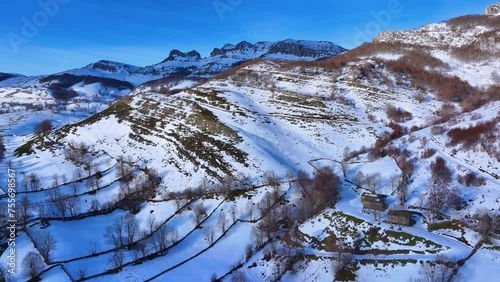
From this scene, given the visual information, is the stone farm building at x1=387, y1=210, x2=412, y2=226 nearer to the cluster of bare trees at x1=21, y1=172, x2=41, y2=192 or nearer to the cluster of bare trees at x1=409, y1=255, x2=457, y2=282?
the cluster of bare trees at x1=409, y1=255, x2=457, y2=282

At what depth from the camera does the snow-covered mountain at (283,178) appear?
58000mm

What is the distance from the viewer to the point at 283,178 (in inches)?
3364

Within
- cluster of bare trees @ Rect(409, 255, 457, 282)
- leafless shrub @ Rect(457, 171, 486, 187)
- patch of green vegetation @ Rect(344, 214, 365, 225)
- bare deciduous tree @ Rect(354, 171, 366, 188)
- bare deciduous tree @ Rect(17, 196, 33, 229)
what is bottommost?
cluster of bare trees @ Rect(409, 255, 457, 282)

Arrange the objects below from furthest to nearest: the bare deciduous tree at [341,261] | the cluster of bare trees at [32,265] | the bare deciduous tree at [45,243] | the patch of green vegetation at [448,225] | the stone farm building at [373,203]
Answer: the stone farm building at [373,203], the bare deciduous tree at [45,243], the patch of green vegetation at [448,225], the cluster of bare trees at [32,265], the bare deciduous tree at [341,261]

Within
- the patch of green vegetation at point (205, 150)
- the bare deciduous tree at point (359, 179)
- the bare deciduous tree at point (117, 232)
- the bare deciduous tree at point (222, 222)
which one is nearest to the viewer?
the bare deciduous tree at point (117, 232)

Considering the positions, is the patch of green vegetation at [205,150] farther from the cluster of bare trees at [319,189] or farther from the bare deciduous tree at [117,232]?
the bare deciduous tree at [117,232]

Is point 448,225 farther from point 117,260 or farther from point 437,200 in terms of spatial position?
point 117,260

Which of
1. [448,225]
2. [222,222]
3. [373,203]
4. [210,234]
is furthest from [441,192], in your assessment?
[210,234]

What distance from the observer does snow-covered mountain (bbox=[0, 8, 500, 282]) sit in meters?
58.0

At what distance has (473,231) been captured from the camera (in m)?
55.8

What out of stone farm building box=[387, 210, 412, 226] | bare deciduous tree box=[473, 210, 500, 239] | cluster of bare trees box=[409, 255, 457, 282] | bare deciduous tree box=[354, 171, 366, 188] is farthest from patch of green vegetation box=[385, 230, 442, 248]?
bare deciduous tree box=[354, 171, 366, 188]

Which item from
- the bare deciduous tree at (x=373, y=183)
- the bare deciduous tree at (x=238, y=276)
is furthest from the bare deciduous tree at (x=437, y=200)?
the bare deciduous tree at (x=238, y=276)

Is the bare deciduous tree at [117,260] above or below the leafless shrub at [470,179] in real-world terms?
below

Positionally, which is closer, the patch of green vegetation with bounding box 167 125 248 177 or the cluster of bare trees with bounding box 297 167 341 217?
the cluster of bare trees with bounding box 297 167 341 217
